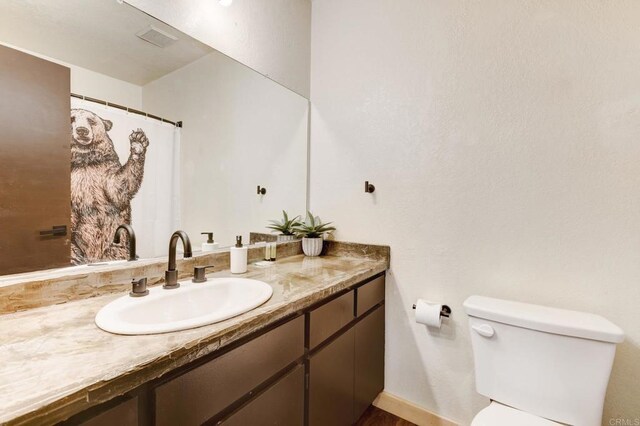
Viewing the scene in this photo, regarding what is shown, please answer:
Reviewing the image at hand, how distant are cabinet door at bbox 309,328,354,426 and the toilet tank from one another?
0.55m

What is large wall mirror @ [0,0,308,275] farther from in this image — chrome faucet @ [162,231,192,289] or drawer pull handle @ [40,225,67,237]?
chrome faucet @ [162,231,192,289]

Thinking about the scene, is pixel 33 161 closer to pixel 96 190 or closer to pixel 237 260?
pixel 96 190

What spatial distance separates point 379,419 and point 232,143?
1.75 metres

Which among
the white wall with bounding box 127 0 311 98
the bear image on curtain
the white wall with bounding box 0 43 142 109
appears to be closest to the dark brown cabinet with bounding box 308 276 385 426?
the bear image on curtain

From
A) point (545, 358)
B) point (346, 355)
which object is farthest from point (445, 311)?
point (346, 355)

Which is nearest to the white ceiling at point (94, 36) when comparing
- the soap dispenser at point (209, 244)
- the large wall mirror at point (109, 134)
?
the large wall mirror at point (109, 134)

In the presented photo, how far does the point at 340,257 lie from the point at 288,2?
1.64 meters

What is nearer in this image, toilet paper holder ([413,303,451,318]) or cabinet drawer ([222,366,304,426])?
cabinet drawer ([222,366,304,426])

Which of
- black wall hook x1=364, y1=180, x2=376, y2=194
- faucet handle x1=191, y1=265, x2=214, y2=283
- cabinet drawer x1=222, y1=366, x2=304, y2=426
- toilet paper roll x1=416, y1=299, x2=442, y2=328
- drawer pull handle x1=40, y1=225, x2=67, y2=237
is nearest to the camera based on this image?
cabinet drawer x1=222, y1=366, x2=304, y2=426

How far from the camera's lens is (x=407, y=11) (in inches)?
62.9

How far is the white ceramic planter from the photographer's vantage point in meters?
1.82

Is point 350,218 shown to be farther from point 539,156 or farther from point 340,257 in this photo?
point 539,156

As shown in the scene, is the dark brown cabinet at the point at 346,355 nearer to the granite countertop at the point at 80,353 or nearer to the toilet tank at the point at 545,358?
the granite countertop at the point at 80,353

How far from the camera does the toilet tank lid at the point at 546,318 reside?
0.98 m
